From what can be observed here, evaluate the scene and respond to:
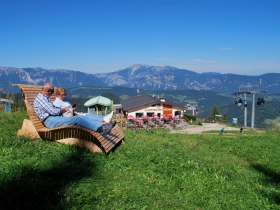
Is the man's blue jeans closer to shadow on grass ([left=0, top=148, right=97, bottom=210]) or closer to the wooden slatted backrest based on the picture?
the wooden slatted backrest

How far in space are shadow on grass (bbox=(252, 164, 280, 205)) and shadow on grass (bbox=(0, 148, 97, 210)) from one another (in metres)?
4.44

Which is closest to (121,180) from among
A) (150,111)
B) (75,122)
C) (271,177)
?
(75,122)

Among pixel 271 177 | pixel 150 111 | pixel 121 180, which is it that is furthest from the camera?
pixel 150 111

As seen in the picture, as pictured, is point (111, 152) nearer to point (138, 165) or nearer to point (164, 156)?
point (138, 165)

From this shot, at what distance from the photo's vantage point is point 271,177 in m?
10.9

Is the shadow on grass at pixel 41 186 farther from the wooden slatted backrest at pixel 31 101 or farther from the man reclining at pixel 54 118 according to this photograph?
the wooden slatted backrest at pixel 31 101

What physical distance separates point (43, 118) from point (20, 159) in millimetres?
2297

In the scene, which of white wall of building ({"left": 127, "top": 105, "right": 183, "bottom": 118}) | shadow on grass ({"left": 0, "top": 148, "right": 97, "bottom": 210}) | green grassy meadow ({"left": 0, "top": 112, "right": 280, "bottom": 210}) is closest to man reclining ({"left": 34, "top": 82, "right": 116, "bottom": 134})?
green grassy meadow ({"left": 0, "top": 112, "right": 280, "bottom": 210})

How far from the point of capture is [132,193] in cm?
654

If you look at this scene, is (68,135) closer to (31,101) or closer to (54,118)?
(54,118)

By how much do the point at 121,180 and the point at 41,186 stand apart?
1.77 meters

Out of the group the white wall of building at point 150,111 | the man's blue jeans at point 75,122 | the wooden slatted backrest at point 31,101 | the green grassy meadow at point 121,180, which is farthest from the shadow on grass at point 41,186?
the white wall of building at point 150,111

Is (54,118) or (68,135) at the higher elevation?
(54,118)

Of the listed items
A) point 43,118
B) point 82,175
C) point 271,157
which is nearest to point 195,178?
point 82,175
